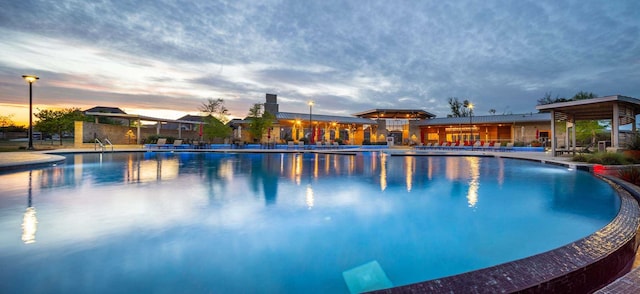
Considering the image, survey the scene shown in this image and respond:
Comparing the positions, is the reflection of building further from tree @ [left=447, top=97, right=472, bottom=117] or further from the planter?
tree @ [left=447, top=97, right=472, bottom=117]

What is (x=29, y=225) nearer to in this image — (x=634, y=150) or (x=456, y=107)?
(x=634, y=150)

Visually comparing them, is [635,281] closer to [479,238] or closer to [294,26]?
[479,238]

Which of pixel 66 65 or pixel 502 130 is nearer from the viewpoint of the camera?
pixel 66 65

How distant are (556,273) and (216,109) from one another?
31.8m

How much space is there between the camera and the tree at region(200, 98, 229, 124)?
99.6 feet

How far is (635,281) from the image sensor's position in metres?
1.86

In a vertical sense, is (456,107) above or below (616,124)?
above

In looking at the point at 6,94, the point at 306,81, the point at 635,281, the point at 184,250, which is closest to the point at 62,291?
the point at 184,250

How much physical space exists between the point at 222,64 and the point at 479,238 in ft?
75.7

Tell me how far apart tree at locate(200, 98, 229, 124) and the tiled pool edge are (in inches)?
1205

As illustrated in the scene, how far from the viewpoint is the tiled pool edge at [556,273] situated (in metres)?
1.89

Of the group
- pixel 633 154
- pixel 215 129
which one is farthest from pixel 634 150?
pixel 215 129

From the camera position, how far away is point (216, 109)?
1205 inches

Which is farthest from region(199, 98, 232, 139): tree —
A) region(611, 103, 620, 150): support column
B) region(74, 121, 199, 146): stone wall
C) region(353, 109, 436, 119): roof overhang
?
region(611, 103, 620, 150): support column
